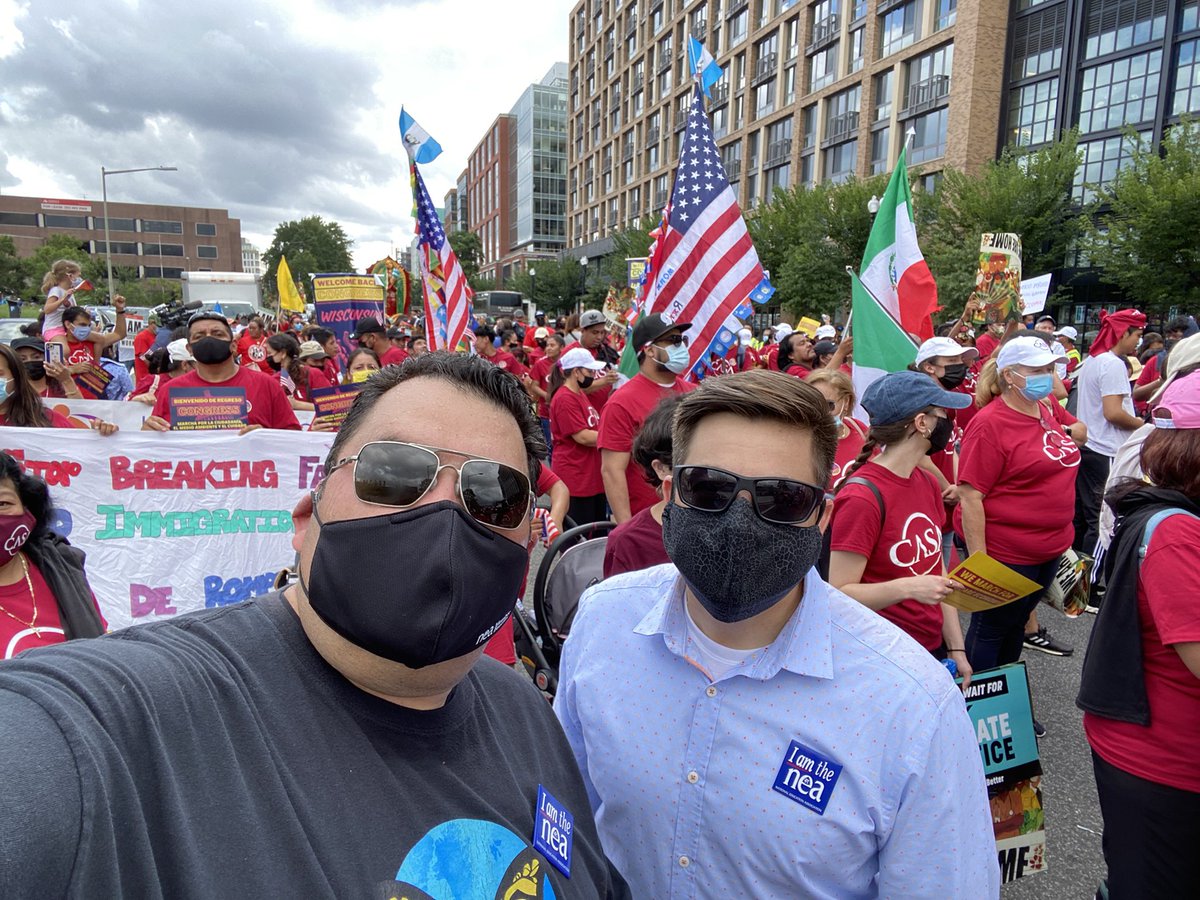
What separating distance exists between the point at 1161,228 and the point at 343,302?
22.6 meters

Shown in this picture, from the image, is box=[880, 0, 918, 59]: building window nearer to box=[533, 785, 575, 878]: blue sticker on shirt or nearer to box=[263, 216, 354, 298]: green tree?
box=[533, 785, 575, 878]: blue sticker on shirt

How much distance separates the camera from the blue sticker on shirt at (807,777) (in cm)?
145

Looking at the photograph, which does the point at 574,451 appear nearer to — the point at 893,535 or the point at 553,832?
the point at 893,535

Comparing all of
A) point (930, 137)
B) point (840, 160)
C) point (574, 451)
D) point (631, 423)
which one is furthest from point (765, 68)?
point (631, 423)

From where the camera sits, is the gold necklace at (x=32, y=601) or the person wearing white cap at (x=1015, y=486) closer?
the gold necklace at (x=32, y=601)

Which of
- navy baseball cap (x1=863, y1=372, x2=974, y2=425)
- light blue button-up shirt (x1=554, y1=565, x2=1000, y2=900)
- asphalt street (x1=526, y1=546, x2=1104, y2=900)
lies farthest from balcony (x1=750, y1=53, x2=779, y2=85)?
light blue button-up shirt (x1=554, y1=565, x2=1000, y2=900)

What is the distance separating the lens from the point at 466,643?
112 centimetres

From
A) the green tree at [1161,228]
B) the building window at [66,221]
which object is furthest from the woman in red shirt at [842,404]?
the building window at [66,221]

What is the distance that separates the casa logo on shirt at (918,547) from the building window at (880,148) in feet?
127

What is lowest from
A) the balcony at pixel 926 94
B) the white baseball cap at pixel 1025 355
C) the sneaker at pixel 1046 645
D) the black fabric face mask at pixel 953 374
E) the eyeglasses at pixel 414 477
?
the sneaker at pixel 1046 645

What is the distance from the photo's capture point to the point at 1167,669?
7.27 feet

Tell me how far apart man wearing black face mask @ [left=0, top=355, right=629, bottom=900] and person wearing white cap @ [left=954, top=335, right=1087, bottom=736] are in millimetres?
3542

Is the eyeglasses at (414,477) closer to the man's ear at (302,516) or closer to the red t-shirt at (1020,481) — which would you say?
the man's ear at (302,516)

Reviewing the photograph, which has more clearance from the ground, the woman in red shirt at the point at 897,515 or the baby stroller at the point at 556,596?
the woman in red shirt at the point at 897,515
